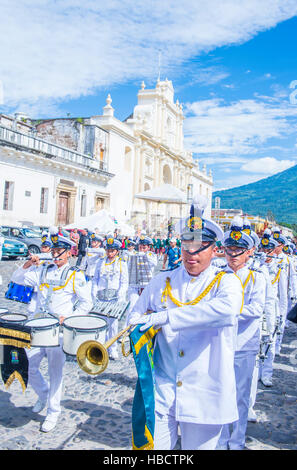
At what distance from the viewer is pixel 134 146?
1438 inches

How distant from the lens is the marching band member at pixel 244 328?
12.4 ft

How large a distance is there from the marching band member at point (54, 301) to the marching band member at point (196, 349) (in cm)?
194

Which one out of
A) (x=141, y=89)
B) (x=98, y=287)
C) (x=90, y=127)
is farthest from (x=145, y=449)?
(x=141, y=89)

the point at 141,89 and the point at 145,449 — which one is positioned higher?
the point at 141,89

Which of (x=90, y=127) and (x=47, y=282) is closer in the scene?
(x=47, y=282)

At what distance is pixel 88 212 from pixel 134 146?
33.3ft

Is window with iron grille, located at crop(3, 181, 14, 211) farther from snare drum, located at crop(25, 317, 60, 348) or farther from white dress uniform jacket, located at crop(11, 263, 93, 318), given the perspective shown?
snare drum, located at crop(25, 317, 60, 348)

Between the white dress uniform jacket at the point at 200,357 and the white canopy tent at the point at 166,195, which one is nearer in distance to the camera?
the white dress uniform jacket at the point at 200,357

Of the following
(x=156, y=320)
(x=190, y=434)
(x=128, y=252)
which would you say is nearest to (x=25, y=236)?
(x=128, y=252)

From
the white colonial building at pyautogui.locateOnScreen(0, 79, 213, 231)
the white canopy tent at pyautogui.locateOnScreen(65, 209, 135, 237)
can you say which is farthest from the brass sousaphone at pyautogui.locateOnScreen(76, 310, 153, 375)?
the white colonial building at pyautogui.locateOnScreen(0, 79, 213, 231)

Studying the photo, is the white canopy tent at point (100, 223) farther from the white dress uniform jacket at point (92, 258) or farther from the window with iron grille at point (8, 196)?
the white dress uniform jacket at point (92, 258)

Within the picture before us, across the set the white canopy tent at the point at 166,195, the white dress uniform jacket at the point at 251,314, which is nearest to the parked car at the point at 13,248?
the white canopy tent at the point at 166,195

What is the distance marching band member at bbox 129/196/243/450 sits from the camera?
246cm
